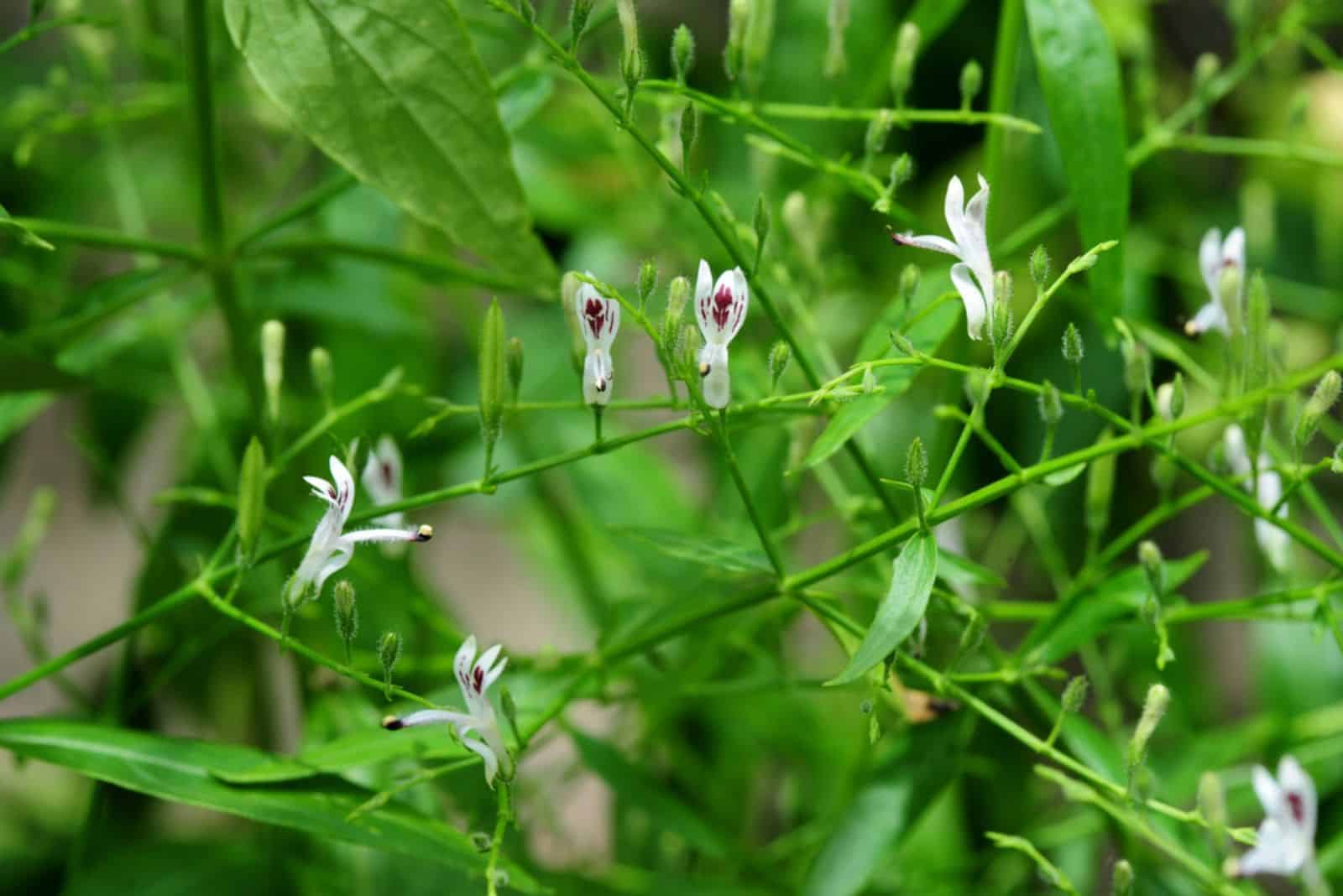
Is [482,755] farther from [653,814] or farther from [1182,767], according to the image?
[1182,767]

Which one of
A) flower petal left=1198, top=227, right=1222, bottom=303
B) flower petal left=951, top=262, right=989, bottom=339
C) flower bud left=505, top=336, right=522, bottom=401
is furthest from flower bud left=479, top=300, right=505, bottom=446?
flower petal left=1198, top=227, right=1222, bottom=303

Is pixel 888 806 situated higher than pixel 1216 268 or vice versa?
pixel 1216 268

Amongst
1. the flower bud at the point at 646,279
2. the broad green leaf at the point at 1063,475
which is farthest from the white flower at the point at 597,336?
the broad green leaf at the point at 1063,475

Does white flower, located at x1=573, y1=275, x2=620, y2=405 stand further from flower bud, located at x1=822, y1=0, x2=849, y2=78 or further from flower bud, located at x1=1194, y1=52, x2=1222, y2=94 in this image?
flower bud, located at x1=1194, y1=52, x2=1222, y2=94

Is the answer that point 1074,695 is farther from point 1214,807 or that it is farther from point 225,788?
point 225,788

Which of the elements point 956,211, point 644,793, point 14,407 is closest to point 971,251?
point 956,211

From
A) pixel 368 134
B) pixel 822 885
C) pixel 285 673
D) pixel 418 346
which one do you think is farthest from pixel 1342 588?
pixel 285 673
